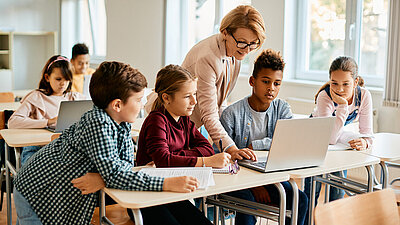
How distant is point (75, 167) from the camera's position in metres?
1.73

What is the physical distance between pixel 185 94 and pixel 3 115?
174 centimetres

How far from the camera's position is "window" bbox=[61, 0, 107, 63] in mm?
7680

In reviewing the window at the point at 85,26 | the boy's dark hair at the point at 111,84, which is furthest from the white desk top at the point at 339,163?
the window at the point at 85,26

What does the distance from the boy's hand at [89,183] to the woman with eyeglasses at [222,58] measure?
63 cm

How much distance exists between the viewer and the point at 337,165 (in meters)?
2.04

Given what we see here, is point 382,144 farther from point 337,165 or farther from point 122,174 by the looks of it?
point 122,174

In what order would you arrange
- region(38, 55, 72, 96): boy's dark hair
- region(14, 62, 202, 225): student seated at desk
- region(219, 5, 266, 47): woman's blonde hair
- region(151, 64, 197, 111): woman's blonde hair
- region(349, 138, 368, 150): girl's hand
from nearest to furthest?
region(14, 62, 202, 225): student seated at desk, region(151, 64, 197, 111): woman's blonde hair, region(219, 5, 266, 47): woman's blonde hair, region(349, 138, 368, 150): girl's hand, region(38, 55, 72, 96): boy's dark hair

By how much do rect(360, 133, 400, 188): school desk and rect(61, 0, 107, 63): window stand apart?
5555 mm

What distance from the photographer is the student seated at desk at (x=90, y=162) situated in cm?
166

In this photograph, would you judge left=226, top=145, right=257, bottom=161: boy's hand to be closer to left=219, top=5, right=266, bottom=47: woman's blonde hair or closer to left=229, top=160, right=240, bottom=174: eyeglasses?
left=229, top=160, right=240, bottom=174: eyeglasses

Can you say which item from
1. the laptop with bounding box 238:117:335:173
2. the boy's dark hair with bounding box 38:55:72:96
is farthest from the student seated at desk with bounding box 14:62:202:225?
the boy's dark hair with bounding box 38:55:72:96

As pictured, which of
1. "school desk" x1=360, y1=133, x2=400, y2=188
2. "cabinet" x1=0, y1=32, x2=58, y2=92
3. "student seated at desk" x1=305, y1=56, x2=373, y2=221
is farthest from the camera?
"cabinet" x1=0, y1=32, x2=58, y2=92

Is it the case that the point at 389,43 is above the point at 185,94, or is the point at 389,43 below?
above

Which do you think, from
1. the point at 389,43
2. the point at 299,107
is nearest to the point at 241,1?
the point at 299,107
